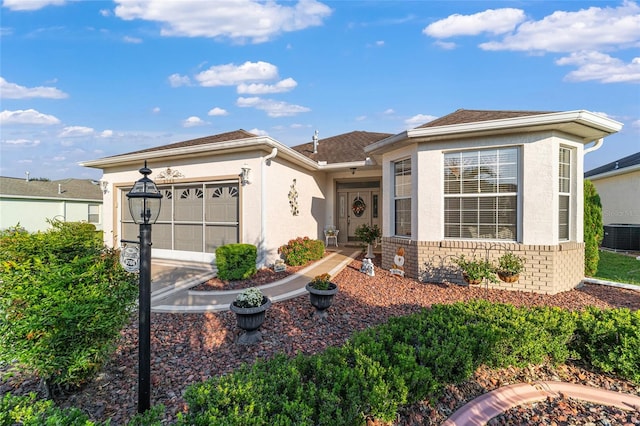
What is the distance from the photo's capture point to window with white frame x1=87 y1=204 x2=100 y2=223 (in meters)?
20.0

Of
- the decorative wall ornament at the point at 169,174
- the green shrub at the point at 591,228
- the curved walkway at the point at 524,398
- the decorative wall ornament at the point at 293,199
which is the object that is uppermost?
the decorative wall ornament at the point at 169,174

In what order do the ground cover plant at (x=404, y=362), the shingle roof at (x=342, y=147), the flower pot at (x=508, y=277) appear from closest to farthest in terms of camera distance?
the ground cover plant at (x=404, y=362)
the flower pot at (x=508, y=277)
the shingle roof at (x=342, y=147)

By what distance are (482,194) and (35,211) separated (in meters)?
23.9

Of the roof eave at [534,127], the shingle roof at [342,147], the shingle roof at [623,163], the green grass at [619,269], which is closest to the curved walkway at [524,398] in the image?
the roof eave at [534,127]

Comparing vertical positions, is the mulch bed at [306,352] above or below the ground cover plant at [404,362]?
below

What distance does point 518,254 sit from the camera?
20.2 ft

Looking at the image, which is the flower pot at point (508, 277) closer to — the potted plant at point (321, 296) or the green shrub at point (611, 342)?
the green shrub at point (611, 342)

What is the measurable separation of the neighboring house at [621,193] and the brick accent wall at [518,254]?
9.70 m

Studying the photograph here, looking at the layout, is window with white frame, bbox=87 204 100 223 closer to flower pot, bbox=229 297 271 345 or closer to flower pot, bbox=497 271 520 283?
flower pot, bbox=229 297 271 345

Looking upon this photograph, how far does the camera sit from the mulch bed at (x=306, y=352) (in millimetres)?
2607

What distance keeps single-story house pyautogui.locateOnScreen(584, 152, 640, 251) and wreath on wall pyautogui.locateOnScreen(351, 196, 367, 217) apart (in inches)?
446

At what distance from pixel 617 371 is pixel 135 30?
37.5 feet

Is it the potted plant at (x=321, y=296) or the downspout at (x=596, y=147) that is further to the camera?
the downspout at (x=596, y=147)

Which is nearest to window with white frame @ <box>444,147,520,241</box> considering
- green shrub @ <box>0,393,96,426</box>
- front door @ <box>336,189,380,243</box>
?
front door @ <box>336,189,380,243</box>
